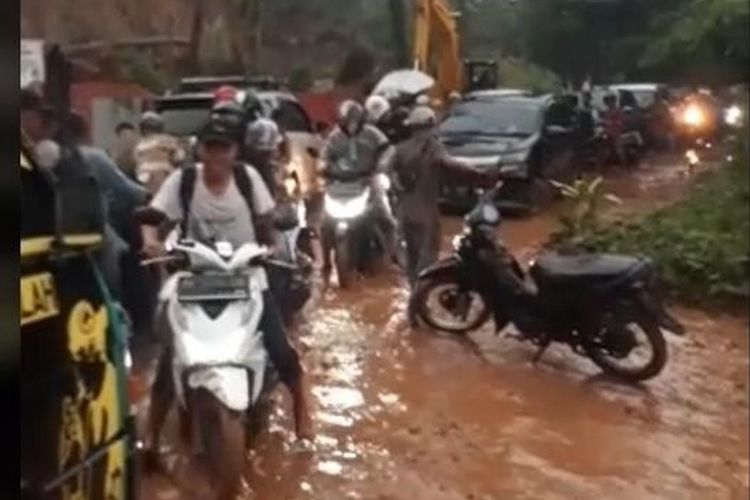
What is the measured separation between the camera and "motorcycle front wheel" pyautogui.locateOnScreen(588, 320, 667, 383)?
5.66 ft

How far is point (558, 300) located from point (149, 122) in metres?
0.62

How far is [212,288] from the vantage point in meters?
2.01

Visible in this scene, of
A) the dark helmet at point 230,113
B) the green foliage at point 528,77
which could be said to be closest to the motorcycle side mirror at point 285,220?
the dark helmet at point 230,113

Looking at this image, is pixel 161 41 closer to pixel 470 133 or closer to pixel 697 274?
pixel 470 133

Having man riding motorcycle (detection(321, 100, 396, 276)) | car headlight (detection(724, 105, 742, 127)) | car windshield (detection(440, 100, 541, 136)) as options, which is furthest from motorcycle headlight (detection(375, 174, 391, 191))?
car headlight (detection(724, 105, 742, 127))

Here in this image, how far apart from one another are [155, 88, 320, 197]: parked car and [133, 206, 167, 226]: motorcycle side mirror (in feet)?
0.38

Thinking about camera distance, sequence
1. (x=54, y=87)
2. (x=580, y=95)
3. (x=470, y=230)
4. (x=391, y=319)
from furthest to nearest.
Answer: (x=391, y=319) → (x=470, y=230) → (x=580, y=95) → (x=54, y=87)

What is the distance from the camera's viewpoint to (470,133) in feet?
5.56

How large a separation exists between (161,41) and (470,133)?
0.40m

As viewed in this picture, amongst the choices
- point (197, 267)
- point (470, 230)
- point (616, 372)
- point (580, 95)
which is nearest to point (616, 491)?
point (616, 372)

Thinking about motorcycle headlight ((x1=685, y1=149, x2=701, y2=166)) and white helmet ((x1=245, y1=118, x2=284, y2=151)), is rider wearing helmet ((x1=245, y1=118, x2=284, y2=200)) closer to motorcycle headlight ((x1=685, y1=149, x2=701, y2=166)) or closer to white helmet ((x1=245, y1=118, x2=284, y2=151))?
white helmet ((x1=245, y1=118, x2=284, y2=151))

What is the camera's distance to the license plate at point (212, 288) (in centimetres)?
196

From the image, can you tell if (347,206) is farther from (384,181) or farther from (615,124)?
(615,124)

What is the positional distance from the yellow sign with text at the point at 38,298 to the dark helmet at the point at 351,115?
0.41 metres
